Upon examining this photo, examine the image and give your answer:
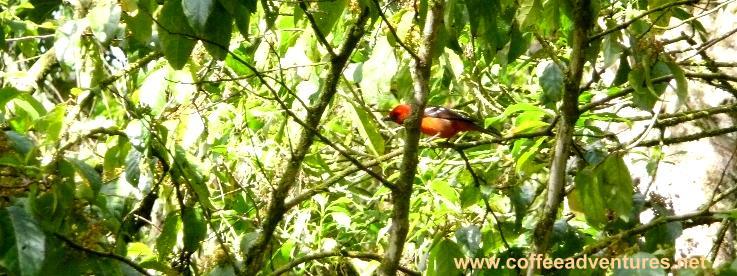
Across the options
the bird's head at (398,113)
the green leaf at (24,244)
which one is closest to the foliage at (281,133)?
the green leaf at (24,244)

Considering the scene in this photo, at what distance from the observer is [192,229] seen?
271 centimetres

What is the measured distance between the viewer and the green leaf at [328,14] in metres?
2.43

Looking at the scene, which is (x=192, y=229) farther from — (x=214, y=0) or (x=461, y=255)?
(x=214, y=0)

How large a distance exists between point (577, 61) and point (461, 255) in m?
0.75

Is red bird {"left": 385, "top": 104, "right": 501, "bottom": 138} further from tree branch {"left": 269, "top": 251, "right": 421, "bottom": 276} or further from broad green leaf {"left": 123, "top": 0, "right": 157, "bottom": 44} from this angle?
broad green leaf {"left": 123, "top": 0, "right": 157, "bottom": 44}

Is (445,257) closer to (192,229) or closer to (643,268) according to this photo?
(192,229)

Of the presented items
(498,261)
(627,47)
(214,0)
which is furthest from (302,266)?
(214,0)

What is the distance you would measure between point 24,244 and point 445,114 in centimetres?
375

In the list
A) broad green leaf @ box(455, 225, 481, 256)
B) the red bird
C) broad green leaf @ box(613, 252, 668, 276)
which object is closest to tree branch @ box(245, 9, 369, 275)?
broad green leaf @ box(455, 225, 481, 256)

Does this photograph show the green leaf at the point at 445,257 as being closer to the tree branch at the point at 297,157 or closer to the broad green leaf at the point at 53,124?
the tree branch at the point at 297,157

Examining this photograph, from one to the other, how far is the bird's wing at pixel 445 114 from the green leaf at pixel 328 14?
2.70 meters

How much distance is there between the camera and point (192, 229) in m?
2.71

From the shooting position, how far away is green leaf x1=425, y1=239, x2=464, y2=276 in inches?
111

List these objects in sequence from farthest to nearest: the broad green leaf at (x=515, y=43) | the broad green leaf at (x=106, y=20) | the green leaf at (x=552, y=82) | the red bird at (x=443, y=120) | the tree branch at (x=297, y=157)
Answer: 1. the red bird at (x=443, y=120)
2. the green leaf at (x=552, y=82)
3. the broad green leaf at (x=515, y=43)
4. the tree branch at (x=297, y=157)
5. the broad green leaf at (x=106, y=20)
